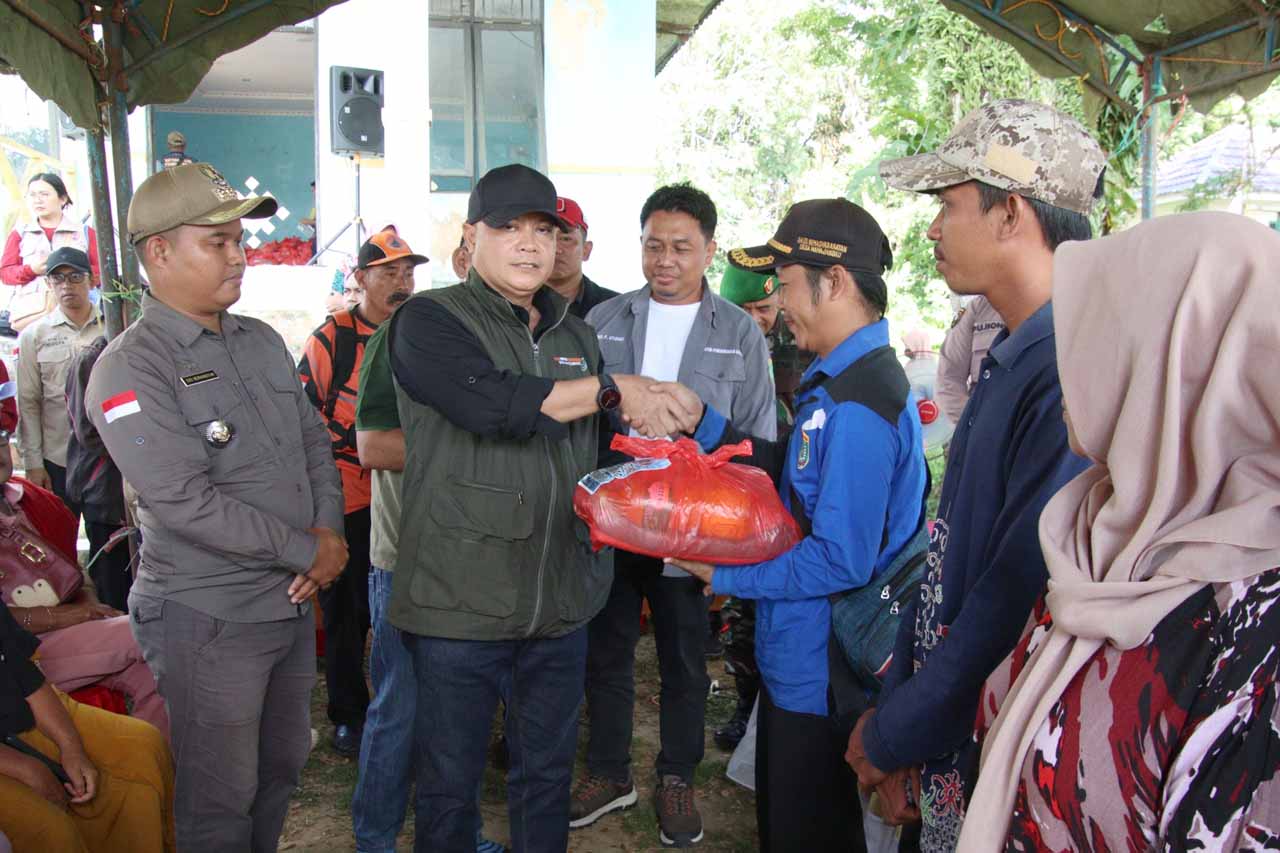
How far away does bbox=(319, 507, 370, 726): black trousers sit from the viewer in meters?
3.85

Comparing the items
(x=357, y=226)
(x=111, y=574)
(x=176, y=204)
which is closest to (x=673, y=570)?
(x=176, y=204)

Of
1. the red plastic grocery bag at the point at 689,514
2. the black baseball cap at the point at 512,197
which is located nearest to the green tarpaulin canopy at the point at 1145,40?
the black baseball cap at the point at 512,197

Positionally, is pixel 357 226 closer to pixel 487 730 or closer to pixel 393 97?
pixel 393 97

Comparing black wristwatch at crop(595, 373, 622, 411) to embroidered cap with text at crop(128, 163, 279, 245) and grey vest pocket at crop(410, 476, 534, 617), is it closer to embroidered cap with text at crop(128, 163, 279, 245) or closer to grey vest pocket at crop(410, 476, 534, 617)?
grey vest pocket at crop(410, 476, 534, 617)

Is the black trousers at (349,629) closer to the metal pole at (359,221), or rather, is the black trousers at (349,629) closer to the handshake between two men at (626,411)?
the handshake between two men at (626,411)

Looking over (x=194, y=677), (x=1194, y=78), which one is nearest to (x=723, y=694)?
(x=194, y=677)

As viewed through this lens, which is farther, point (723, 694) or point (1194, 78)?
point (1194, 78)

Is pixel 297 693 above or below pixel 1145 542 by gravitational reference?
below

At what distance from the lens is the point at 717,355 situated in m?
3.52

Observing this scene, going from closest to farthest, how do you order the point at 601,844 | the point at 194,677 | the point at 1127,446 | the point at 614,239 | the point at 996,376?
1. the point at 1127,446
2. the point at 996,376
3. the point at 194,677
4. the point at 601,844
5. the point at 614,239

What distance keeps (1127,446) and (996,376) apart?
2.08 ft

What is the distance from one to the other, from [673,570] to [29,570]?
2077 mm

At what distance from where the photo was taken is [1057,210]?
1670 mm

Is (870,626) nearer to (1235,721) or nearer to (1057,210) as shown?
(1057,210)
